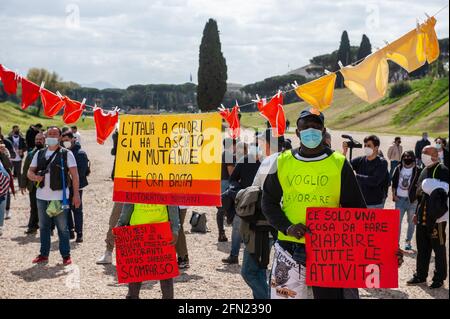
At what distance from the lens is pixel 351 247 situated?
473 centimetres

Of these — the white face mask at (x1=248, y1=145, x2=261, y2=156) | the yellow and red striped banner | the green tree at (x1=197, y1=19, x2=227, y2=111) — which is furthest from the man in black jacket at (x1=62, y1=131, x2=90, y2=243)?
the green tree at (x1=197, y1=19, x2=227, y2=111)

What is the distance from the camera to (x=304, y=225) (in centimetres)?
469

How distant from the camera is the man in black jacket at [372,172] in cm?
870

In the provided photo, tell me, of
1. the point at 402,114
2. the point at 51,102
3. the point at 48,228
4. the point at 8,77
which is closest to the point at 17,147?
the point at 48,228

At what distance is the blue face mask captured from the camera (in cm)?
477

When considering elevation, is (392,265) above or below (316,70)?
below

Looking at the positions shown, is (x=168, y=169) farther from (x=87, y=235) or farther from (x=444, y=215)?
(x=87, y=235)

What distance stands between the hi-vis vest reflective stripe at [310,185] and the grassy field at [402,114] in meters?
47.2

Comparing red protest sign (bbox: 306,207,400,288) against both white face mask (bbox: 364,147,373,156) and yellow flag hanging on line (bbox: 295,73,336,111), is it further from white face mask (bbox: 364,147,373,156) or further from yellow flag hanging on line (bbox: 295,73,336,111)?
white face mask (bbox: 364,147,373,156)

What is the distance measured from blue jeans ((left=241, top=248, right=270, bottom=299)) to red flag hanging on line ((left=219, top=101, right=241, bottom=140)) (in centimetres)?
257

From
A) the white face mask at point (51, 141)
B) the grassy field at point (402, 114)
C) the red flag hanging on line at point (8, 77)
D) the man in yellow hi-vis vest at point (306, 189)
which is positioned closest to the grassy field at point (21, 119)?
the grassy field at point (402, 114)

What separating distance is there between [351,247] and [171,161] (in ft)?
7.42

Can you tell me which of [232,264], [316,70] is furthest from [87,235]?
[316,70]
